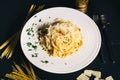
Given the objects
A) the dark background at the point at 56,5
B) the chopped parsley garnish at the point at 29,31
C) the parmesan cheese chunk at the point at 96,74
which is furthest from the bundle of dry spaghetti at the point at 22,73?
the parmesan cheese chunk at the point at 96,74

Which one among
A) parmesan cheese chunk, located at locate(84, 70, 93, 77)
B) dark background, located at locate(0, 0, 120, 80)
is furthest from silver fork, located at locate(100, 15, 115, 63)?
parmesan cheese chunk, located at locate(84, 70, 93, 77)

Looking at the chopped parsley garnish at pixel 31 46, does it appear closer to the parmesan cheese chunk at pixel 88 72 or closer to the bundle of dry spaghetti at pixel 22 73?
the bundle of dry spaghetti at pixel 22 73

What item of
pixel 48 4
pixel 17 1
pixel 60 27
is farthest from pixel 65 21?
pixel 17 1

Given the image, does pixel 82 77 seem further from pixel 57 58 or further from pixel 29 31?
pixel 29 31

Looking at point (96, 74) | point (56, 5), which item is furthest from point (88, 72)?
point (56, 5)

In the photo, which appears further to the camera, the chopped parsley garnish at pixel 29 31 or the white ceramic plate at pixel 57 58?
the chopped parsley garnish at pixel 29 31
